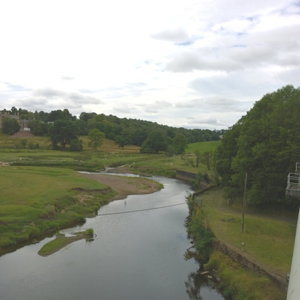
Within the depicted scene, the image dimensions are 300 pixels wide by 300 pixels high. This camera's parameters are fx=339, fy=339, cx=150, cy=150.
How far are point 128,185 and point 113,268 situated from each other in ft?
126

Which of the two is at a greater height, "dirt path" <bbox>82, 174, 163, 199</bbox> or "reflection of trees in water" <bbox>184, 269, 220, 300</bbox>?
"dirt path" <bbox>82, 174, 163, 199</bbox>

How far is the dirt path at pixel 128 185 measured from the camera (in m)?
60.2

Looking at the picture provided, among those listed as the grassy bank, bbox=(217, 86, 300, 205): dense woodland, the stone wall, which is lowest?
the grassy bank

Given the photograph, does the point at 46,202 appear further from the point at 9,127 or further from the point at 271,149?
the point at 9,127

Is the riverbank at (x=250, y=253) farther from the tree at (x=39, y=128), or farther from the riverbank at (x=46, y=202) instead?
the tree at (x=39, y=128)

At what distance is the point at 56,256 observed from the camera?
29.6 meters

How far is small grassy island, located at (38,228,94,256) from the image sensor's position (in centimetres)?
3063

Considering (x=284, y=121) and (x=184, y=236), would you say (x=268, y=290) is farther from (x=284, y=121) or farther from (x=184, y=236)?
(x=284, y=121)

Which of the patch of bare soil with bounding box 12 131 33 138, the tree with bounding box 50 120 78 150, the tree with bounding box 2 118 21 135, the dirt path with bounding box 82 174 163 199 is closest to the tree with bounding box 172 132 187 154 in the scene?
the tree with bounding box 50 120 78 150

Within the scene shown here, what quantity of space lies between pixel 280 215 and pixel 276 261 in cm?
1561

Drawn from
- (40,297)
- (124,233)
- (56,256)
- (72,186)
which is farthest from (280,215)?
(72,186)

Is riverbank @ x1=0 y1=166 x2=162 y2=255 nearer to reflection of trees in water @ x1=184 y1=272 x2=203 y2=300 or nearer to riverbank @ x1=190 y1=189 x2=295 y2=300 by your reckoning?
riverbank @ x1=190 y1=189 x2=295 y2=300

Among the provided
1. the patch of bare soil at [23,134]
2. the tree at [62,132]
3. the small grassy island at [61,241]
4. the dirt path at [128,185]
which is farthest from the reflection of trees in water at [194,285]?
the patch of bare soil at [23,134]

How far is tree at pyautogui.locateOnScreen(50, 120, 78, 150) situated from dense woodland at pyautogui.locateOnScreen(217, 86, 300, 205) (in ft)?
314
